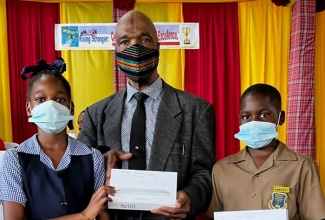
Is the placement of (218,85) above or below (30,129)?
above

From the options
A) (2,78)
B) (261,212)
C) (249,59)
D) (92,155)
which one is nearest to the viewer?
(261,212)

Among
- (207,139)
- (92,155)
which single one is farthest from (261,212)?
(92,155)

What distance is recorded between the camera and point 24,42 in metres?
4.68

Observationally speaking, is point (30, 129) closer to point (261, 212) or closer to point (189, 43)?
point (189, 43)

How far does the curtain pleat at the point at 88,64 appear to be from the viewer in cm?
476

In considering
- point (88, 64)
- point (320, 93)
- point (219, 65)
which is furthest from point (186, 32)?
point (320, 93)

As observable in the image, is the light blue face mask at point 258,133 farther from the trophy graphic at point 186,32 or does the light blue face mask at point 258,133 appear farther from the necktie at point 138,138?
the trophy graphic at point 186,32

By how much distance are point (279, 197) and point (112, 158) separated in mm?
723

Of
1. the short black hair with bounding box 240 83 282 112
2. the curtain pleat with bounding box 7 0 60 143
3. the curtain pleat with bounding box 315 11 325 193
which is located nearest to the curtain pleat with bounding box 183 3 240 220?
the curtain pleat with bounding box 315 11 325 193

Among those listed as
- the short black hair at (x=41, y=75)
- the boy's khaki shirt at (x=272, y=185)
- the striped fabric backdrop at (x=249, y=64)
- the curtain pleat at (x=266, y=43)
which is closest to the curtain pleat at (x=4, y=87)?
the striped fabric backdrop at (x=249, y=64)

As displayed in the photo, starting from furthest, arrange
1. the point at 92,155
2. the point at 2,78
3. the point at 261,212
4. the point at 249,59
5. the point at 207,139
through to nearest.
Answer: the point at 249,59, the point at 2,78, the point at 207,139, the point at 92,155, the point at 261,212

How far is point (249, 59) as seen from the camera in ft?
16.1

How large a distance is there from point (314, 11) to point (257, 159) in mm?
3382

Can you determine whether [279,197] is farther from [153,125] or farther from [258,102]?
[153,125]
